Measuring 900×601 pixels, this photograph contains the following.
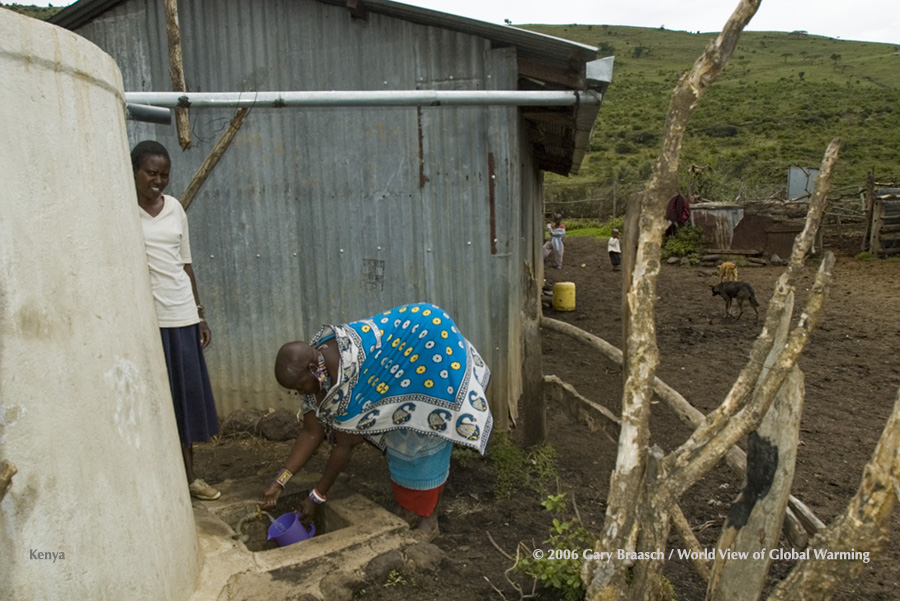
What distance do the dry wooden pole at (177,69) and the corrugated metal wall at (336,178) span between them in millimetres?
795

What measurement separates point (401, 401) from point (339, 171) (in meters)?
2.28

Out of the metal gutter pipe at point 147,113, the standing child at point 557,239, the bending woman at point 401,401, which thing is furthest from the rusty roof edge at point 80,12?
the standing child at point 557,239

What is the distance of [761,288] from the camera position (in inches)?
495

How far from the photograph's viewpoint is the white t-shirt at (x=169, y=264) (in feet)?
10.8

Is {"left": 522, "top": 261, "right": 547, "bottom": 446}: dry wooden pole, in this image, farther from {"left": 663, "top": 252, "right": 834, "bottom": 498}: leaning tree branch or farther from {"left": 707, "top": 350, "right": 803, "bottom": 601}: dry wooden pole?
{"left": 663, "top": 252, "right": 834, "bottom": 498}: leaning tree branch

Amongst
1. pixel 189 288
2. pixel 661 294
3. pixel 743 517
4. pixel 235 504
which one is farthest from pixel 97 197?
pixel 661 294

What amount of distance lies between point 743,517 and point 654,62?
251 ft

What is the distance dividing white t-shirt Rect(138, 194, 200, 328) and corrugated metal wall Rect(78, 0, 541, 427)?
66.9 inches

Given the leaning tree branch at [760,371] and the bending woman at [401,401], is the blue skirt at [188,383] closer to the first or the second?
the bending woman at [401,401]

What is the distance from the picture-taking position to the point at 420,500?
356 centimetres

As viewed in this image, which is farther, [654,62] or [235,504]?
[654,62]

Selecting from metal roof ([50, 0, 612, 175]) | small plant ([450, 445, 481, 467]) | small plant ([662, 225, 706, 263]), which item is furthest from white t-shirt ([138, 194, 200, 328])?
small plant ([662, 225, 706, 263])

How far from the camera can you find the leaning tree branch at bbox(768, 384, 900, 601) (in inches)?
68.6

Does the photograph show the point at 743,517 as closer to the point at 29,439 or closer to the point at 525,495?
the point at 525,495
